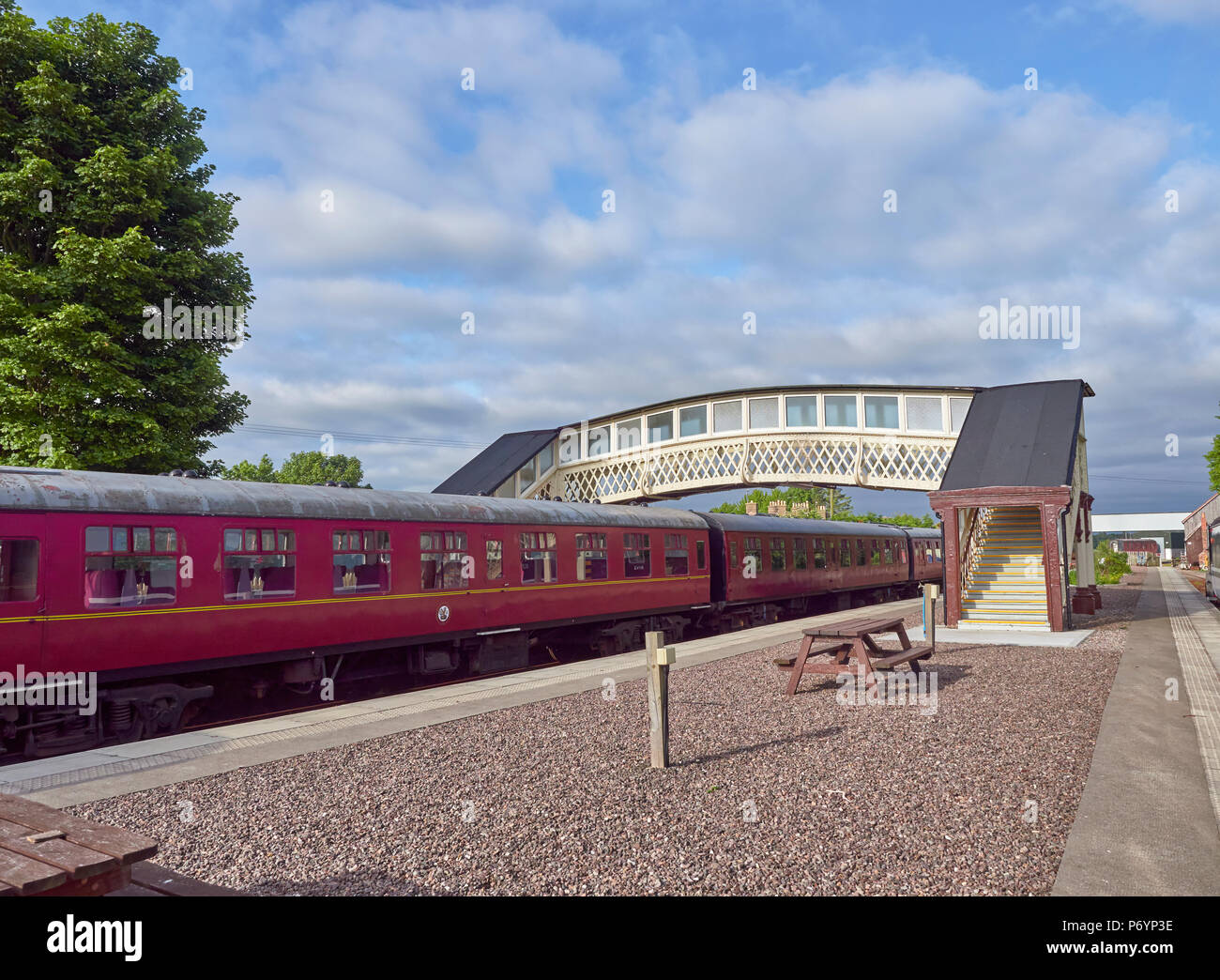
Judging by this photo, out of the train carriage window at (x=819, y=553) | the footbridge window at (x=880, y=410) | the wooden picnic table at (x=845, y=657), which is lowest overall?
the wooden picnic table at (x=845, y=657)

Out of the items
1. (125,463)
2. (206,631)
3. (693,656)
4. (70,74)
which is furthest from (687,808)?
(70,74)

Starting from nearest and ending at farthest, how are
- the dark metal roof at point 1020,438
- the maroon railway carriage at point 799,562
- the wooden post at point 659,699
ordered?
1. the wooden post at point 659,699
2. the dark metal roof at point 1020,438
3. the maroon railway carriage at point 799,562

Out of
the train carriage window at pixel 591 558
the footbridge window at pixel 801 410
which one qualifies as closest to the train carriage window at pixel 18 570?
the train carriage window at pixel 591 558

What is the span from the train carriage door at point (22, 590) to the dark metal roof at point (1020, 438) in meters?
17.3

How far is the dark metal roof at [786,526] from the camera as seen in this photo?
65.6ft

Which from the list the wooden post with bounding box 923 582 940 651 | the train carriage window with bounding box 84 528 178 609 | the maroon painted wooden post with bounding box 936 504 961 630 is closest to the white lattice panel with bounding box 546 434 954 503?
the maroon painted wooden post with bounding box 936 504 961 630

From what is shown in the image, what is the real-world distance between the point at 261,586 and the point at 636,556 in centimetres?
826

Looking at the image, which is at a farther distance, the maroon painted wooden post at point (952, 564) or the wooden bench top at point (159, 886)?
the maroon painted wooden post at point (952, 564)

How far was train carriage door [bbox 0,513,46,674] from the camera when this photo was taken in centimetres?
787

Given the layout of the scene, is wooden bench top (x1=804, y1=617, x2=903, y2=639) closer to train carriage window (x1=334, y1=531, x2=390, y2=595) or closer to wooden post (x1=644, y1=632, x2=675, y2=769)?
wooden post (x1=644, y1=632, x2=675, y2=769)

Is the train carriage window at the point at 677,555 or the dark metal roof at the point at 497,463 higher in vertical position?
the dark metal roof at the point at 497,463

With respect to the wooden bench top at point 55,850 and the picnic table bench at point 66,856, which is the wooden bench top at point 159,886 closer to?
the picnic table bench at point 66,856

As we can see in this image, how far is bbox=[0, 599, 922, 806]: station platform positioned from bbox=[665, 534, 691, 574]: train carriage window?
4778 millimetres

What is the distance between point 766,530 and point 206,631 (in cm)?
1513
